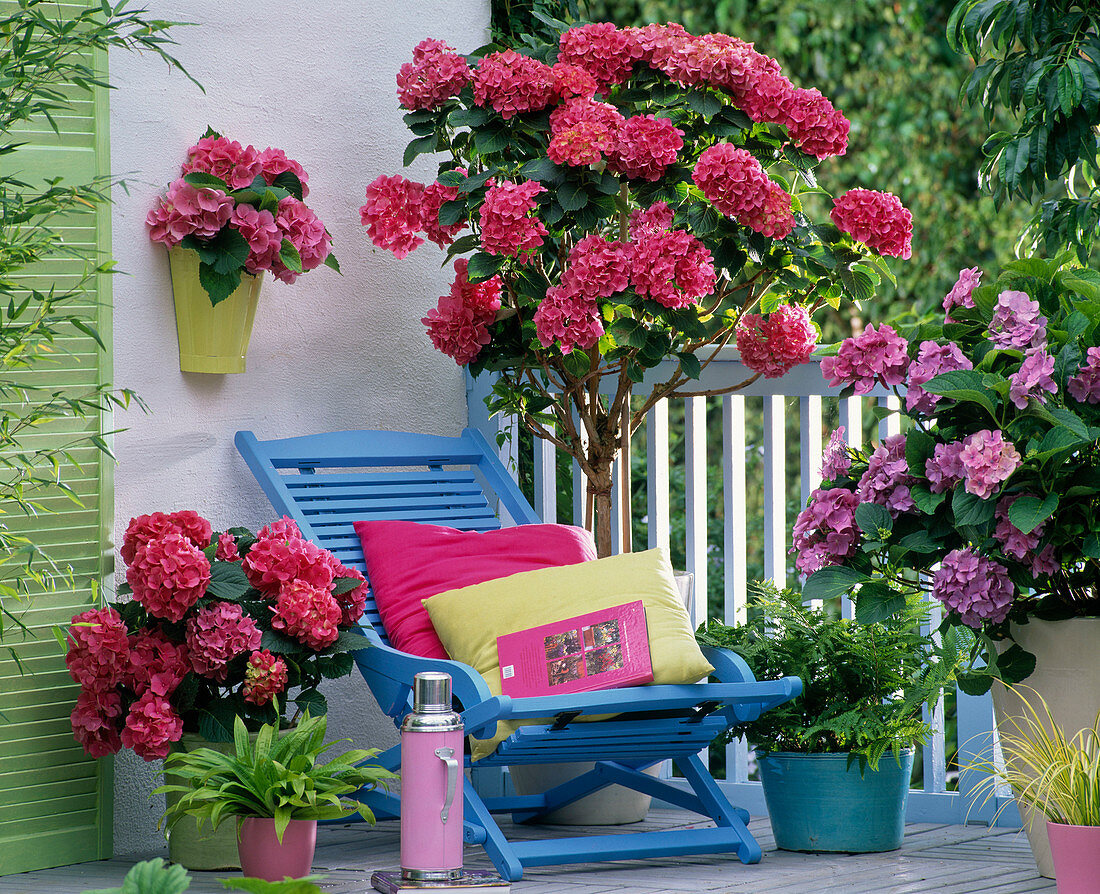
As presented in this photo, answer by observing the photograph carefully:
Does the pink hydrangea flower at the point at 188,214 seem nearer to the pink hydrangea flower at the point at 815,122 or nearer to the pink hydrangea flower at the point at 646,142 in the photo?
the pink hydrangea flower at the point at 646,142

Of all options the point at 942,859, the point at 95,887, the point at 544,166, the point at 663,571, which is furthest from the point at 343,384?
the point at 942,859

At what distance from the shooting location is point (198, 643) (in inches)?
117

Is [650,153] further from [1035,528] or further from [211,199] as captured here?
[1035,528]

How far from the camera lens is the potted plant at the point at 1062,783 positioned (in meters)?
2.52

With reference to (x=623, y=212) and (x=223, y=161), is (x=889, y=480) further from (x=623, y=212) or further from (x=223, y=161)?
(x=223, y=161)

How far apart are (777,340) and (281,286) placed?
1.25 metres

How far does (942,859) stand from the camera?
121 inches

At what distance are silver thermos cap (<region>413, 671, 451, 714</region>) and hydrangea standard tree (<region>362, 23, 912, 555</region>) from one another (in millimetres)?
896

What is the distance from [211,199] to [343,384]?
0.68 metres

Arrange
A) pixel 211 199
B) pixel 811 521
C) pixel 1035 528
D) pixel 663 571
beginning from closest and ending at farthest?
pixel 1035 528, pixel 811 521, pixel 663 571, pixel 211 199

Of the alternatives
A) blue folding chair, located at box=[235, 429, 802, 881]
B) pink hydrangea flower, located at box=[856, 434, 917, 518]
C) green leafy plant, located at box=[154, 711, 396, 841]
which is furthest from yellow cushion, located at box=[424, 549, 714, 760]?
pink hydrangea flower, located at box=[856, 434, 917, 518]

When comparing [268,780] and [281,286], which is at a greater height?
[281,286]

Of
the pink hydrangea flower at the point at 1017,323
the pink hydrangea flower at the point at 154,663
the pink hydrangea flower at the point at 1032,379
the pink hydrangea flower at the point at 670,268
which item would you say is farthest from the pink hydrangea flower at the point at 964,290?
the pink hydrangea flower at the point at 154,663

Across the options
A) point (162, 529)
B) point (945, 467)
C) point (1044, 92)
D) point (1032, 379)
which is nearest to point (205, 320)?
point (162, 529)
